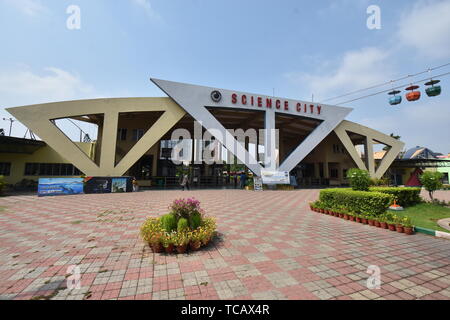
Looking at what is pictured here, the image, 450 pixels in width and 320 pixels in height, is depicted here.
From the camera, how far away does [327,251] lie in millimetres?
4336

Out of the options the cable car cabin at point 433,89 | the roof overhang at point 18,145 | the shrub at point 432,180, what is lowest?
the shrub at point 432,180

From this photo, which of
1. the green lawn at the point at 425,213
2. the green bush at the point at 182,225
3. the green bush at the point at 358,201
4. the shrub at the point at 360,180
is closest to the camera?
the green bush at the point at 182,225

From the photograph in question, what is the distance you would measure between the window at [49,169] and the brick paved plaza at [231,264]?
18.6 metres

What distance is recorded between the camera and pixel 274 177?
2009 cm

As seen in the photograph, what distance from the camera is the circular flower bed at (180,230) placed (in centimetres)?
415

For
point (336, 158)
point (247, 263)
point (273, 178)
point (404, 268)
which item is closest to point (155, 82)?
point (273, 178)

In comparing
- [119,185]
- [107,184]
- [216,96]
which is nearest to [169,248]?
[119,185]

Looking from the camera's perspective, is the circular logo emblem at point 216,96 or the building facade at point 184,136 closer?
the building facade at point 184,136

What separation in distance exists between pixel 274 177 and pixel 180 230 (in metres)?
16.9

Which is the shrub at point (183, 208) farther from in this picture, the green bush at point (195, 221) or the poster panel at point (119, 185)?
the poster panel at point (119, 185)

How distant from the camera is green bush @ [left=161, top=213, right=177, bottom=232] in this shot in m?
4.58

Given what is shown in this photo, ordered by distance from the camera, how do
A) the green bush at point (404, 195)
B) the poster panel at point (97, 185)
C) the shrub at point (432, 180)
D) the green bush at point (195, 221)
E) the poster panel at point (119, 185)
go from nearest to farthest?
the green bush at point (195, 221) → the green bush at point (404, 195) → the shrub at point (432, 180) → the poster panel at point (97, 185) → the poster panel at point (119, 185)

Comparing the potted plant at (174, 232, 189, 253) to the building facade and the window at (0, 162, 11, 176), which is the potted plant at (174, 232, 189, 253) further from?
the window at (0, 162, 11, 176)

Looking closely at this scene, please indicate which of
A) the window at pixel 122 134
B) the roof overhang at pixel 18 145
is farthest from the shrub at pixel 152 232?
the roof overhang at pixel 18 145
